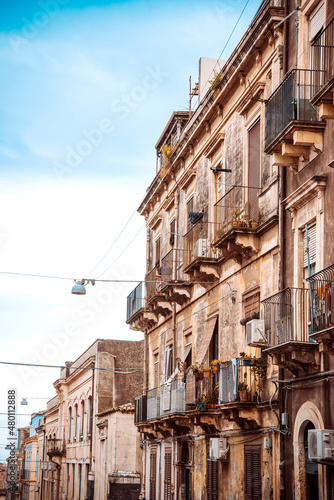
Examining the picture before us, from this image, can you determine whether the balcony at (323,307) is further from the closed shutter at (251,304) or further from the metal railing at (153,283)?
the metal railing at (153,283)

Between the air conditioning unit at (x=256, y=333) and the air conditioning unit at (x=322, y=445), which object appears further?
the air conditioning unit at (x=256, y=333)

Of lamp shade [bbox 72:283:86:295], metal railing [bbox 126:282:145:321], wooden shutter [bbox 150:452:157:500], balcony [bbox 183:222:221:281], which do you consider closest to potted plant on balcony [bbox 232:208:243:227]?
balcony [bbox 183:222:221:281]

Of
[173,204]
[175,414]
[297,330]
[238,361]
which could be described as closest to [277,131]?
[297,330]

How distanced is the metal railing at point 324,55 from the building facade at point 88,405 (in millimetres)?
17141

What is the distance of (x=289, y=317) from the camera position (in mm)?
12547

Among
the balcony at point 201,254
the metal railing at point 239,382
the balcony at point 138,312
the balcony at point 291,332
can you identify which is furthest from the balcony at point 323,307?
the balcony at point 138,312

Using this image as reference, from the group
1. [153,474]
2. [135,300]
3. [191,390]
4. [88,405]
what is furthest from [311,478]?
[88,405]

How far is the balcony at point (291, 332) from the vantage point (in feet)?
39.2

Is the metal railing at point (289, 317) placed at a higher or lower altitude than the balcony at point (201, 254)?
lower

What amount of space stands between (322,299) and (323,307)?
132mm

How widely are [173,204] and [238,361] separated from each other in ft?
30.9

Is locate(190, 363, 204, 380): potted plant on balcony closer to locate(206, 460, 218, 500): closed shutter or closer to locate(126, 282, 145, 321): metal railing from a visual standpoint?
locate(206, 460, 218, 500): closed shutter

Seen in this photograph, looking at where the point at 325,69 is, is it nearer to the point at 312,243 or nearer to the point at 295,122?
the point at 295,122

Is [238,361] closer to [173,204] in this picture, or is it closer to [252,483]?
[252,483]
